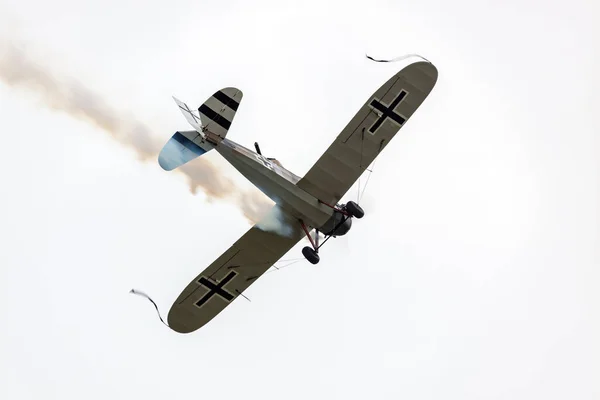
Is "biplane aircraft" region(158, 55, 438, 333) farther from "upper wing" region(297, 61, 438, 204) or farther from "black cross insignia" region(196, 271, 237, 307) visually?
"black cross insignia" region(196, 271, 237, 307)

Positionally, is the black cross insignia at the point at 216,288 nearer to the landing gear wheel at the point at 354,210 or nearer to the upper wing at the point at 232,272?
the upper wing at the point at 232,272

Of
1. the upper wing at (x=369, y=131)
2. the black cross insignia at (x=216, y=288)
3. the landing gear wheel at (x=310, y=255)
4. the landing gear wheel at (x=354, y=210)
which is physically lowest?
the black cross insignia at (x=216, y=288)

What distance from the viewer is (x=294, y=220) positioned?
2205 cm

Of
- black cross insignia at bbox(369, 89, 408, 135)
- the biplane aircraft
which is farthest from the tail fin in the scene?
black cross insignia at bbox(369, 89, 408, 135)

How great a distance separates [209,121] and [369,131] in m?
3.30

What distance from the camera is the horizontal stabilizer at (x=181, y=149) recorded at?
2053cm

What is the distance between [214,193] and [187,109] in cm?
→ 259

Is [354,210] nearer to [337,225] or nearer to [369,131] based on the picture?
[337,225]

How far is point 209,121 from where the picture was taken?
20.9 meters

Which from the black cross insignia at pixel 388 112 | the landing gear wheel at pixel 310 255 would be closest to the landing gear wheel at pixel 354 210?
the landing gear wheel at pixel 310 255

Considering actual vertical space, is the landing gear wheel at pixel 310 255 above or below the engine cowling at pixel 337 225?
below

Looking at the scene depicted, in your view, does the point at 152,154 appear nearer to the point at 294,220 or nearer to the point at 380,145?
the point at 294,220

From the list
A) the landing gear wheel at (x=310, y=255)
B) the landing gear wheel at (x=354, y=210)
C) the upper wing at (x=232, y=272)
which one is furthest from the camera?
the upper wing at (x=232, y=272)

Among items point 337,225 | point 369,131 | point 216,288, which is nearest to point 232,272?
point 216,288
